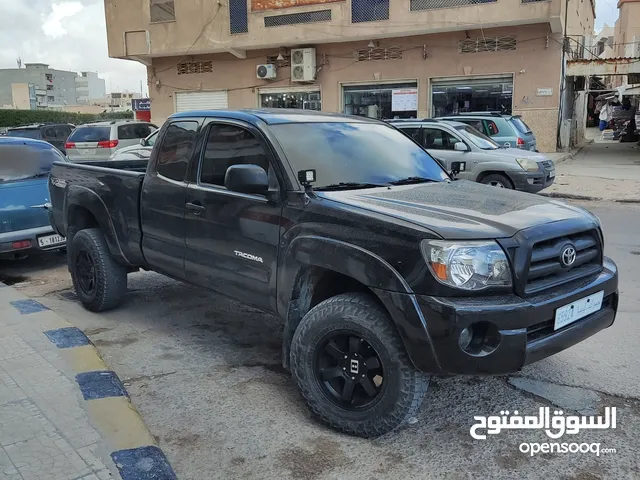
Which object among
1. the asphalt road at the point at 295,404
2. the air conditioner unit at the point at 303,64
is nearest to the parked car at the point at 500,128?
the asphalt road at the point at 295,404

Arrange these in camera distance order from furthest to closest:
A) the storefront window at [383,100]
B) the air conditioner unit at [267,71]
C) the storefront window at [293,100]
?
1. the storefront window at [293,100]
2. the air conditioner unit at [267,71]
3. the storefront window at [383,100]

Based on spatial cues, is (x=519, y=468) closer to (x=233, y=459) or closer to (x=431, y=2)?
(x=233, y=459)

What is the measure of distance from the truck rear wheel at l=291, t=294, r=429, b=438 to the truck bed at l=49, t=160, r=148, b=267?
2.25 m

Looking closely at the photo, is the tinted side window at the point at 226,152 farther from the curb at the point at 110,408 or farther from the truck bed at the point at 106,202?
the curb at the point at 110,408

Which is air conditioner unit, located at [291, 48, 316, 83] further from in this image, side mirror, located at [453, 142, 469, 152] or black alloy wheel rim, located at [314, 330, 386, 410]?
black alloy wheel rim, located at [314, 330, 386, 410]

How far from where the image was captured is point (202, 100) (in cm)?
2594

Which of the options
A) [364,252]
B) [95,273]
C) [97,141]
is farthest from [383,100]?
[364,252]

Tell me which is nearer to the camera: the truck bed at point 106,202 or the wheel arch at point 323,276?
the wheel arch at point 323,276

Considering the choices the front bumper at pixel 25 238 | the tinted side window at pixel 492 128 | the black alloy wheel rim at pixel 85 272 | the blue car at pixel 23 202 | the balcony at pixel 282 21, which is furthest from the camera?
the balcony at pixel 282 21

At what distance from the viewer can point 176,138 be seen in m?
4.73

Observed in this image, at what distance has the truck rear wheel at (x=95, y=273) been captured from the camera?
5324mm

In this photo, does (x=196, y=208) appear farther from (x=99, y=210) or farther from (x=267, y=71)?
(x=267, y=71)

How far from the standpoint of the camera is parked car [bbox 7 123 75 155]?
2034 cm

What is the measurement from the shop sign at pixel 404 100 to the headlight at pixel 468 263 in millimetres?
19827
